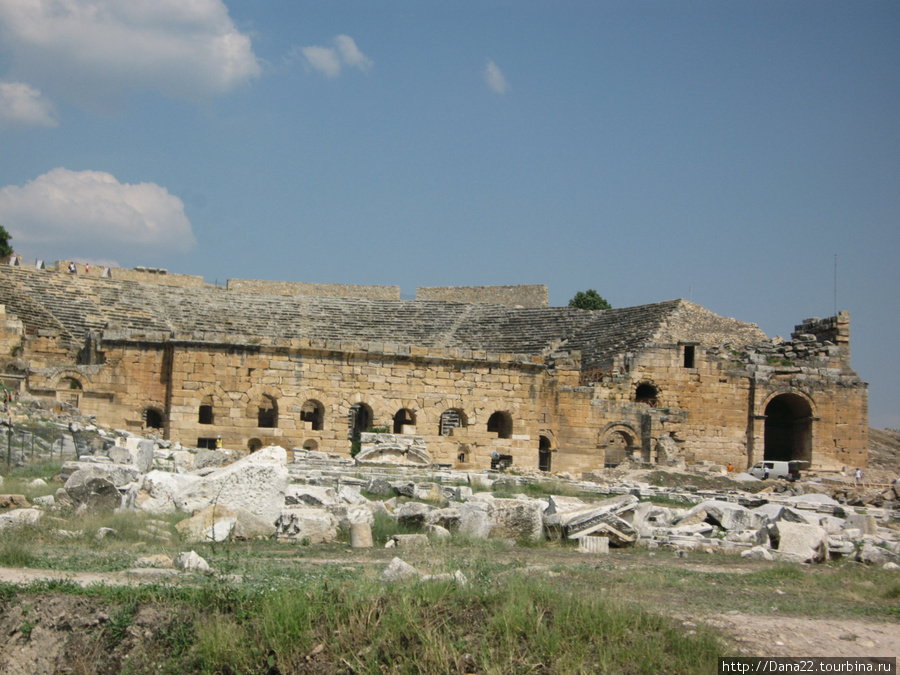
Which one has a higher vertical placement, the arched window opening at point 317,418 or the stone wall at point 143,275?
the stone wall at point 143,275

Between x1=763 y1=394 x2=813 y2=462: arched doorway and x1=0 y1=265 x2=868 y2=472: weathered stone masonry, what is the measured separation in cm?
7

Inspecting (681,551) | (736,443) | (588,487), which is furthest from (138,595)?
(736,443)

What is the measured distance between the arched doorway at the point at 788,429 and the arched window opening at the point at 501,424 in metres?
8.51

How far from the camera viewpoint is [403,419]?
24.1 m

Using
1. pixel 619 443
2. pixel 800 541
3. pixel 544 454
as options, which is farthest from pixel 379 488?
pixel 619 443

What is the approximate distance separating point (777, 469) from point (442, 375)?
30.9ft

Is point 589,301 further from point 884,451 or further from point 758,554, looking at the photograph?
point 758,554

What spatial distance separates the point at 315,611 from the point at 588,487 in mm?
11792

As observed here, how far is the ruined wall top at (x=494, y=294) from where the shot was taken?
3972cm

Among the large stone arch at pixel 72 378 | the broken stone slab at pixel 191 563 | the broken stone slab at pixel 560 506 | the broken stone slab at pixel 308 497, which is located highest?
the large stone arch at pixel 72 378

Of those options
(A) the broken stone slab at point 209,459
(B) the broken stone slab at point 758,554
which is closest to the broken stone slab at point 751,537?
(B) the broken stone slab at point 758,554

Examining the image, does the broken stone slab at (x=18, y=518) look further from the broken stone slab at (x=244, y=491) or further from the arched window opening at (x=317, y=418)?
the arched window opening at (x=317, y=418)

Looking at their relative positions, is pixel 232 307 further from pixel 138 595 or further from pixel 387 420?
pixel 138 595

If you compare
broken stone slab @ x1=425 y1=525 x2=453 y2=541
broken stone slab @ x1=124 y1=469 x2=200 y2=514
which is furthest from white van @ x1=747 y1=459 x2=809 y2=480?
broken stone slab @ x1=124 y1=469 x2=200 y2=514
